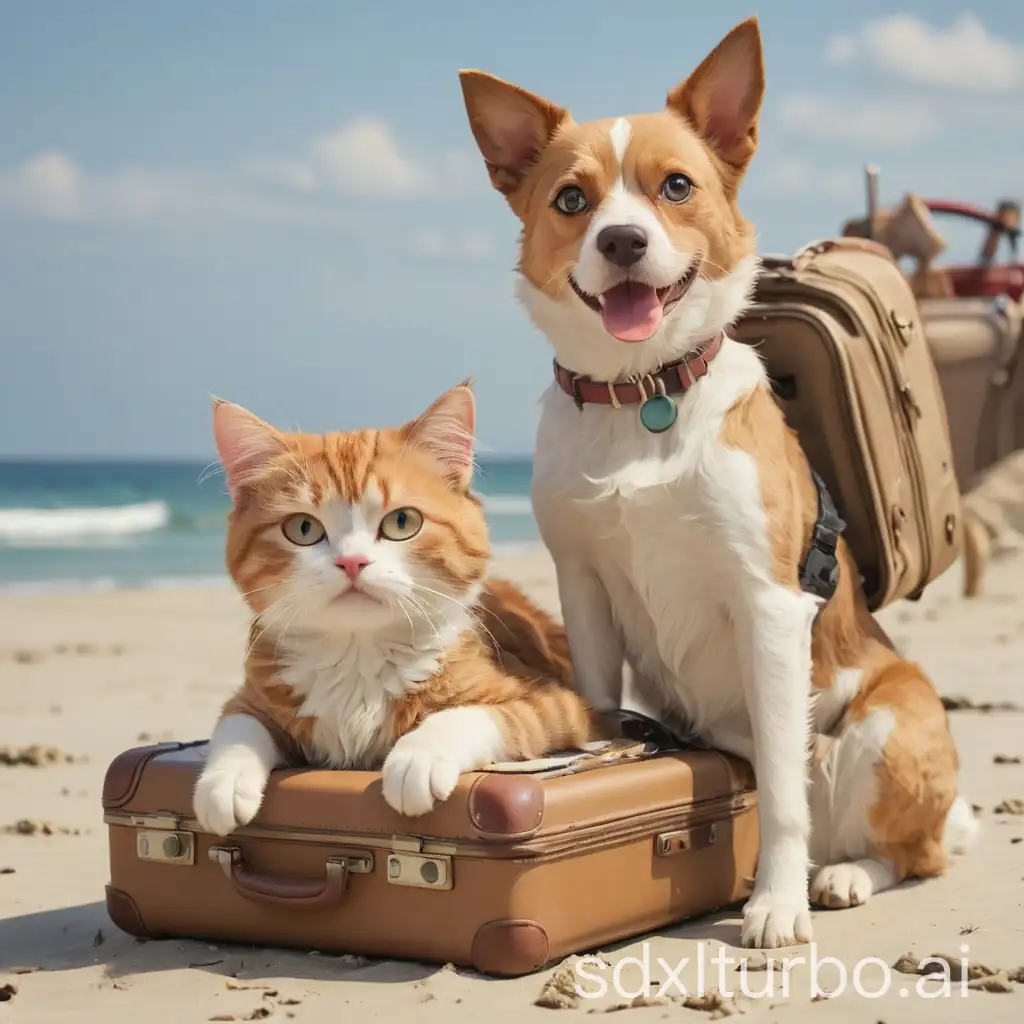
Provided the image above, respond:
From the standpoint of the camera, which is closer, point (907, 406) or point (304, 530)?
point (304, 530)

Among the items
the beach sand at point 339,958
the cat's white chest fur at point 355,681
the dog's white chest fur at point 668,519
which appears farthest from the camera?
the dog's white chest fur at point 668,519

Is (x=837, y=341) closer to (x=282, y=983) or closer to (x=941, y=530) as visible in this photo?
(x=941, y=530)

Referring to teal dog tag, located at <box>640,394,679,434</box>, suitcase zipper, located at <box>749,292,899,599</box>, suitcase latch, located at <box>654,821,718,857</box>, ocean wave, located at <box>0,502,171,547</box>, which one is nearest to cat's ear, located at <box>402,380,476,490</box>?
teal dog tag, located at <box>640,394,679,434</box>

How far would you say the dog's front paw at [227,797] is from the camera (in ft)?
8.13

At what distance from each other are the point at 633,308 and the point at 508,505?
25634 mm

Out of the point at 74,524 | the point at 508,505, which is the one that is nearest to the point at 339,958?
the point at 74,524

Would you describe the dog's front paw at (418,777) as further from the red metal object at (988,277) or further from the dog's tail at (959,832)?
the red metal object at (988,277)

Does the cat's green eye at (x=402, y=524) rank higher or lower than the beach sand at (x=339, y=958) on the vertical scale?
higher

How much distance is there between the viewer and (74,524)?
66.3ft

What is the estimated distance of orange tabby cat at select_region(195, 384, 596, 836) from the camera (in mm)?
2496

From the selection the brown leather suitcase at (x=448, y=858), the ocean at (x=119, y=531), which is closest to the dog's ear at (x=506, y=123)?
the ocean at (x=119, y=531)

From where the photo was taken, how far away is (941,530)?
3398 mm

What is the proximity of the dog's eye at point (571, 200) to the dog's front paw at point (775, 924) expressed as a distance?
1347 mm

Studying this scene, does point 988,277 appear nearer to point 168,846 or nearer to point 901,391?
point 901,391
